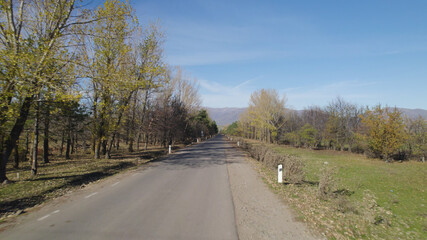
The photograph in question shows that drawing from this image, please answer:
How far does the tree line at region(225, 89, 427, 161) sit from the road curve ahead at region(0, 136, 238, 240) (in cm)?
2237

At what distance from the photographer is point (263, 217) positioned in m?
5.43

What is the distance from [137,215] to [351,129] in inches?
1552

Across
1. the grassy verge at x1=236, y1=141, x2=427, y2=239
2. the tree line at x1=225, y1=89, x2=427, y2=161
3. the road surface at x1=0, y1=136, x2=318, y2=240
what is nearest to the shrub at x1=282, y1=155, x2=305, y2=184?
the grassy verge at x1=236, y1=141, x2=427, y2=239

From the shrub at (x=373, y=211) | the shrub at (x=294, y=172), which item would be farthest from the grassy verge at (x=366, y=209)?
the shrub at (x=294, y=172)

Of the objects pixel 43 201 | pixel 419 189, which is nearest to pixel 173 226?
pixel 43 201

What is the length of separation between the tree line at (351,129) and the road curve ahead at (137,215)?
22.4 meters

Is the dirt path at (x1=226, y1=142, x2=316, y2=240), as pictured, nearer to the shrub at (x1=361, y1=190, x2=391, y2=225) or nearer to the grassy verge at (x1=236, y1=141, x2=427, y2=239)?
the grassy verge at (x1=236, y1=141, x2=427, y2=239)

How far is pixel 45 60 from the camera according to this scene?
805 cm

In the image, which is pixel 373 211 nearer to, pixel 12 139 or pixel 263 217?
pixel 263 217

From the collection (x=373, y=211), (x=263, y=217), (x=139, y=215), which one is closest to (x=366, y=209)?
(x=373, y=211)

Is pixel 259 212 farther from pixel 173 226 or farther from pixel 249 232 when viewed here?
pixel 173 226

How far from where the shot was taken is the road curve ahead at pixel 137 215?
4.36 m

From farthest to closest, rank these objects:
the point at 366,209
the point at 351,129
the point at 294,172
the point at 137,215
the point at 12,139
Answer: the point at 351,129
the point at 294,172
the point at 12,139
the point at 366,209
the point at 137,215

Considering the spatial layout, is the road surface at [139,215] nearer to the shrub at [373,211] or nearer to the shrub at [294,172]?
the shrub at [373,211]
